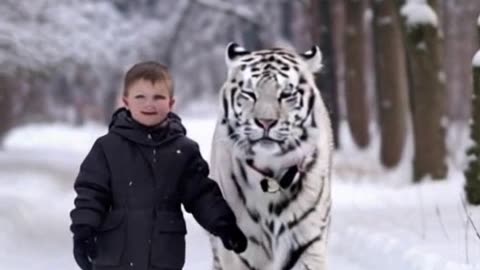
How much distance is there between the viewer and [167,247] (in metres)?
5.29

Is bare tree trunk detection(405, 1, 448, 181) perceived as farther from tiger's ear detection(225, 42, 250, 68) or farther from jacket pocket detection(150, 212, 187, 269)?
jacket pocket detection(150, 212, 187, 269)

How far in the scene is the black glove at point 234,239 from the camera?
533 cm

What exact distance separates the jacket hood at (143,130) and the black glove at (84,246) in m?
0.56

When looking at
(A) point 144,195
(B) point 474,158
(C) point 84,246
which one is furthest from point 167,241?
(B) point 474,158

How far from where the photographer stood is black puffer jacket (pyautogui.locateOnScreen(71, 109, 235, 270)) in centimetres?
522

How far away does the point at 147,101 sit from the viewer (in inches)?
Result: 207

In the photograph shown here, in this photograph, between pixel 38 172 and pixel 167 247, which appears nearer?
pixel 167 247

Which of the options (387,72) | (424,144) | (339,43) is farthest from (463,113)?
(424,144)

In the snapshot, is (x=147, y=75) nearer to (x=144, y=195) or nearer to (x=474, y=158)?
(x=144, y=195)

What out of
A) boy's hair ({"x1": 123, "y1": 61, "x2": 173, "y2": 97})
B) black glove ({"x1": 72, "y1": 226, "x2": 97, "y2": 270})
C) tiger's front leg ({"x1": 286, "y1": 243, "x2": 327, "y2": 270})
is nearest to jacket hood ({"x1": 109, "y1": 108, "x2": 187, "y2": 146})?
boy's hair ({"x1": 123, "y1": 61, "x2": 173, "y2": 97})

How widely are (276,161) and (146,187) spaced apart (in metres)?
0.71

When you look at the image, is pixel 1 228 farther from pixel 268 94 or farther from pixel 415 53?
pixel 268 94

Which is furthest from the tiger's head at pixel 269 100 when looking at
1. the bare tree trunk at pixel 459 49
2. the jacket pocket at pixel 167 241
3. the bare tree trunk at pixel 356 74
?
the bare tree trunk at pixel 459 49

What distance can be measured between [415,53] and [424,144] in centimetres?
161
